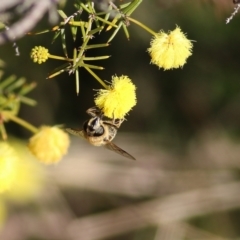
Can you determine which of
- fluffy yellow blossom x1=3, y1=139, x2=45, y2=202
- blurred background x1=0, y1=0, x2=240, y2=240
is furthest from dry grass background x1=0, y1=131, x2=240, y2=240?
fluffy yellow blossom x1=3, y1=139, x2=45, y2=202

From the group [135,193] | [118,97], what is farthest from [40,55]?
[135,193]

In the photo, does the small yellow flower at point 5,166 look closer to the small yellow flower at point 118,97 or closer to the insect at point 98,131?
the insect at point 98,131

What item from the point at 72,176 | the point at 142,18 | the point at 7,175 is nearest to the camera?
the point at 7,175

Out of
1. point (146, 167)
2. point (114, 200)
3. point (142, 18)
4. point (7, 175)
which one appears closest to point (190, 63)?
point (142, 18)

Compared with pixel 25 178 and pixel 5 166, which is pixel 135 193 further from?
pixel 5 166

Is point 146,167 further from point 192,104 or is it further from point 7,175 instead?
point 7,175

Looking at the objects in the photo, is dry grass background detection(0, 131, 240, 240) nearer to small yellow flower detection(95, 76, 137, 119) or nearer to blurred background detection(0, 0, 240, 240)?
blurred background detection(0, 0, 240, 240)
